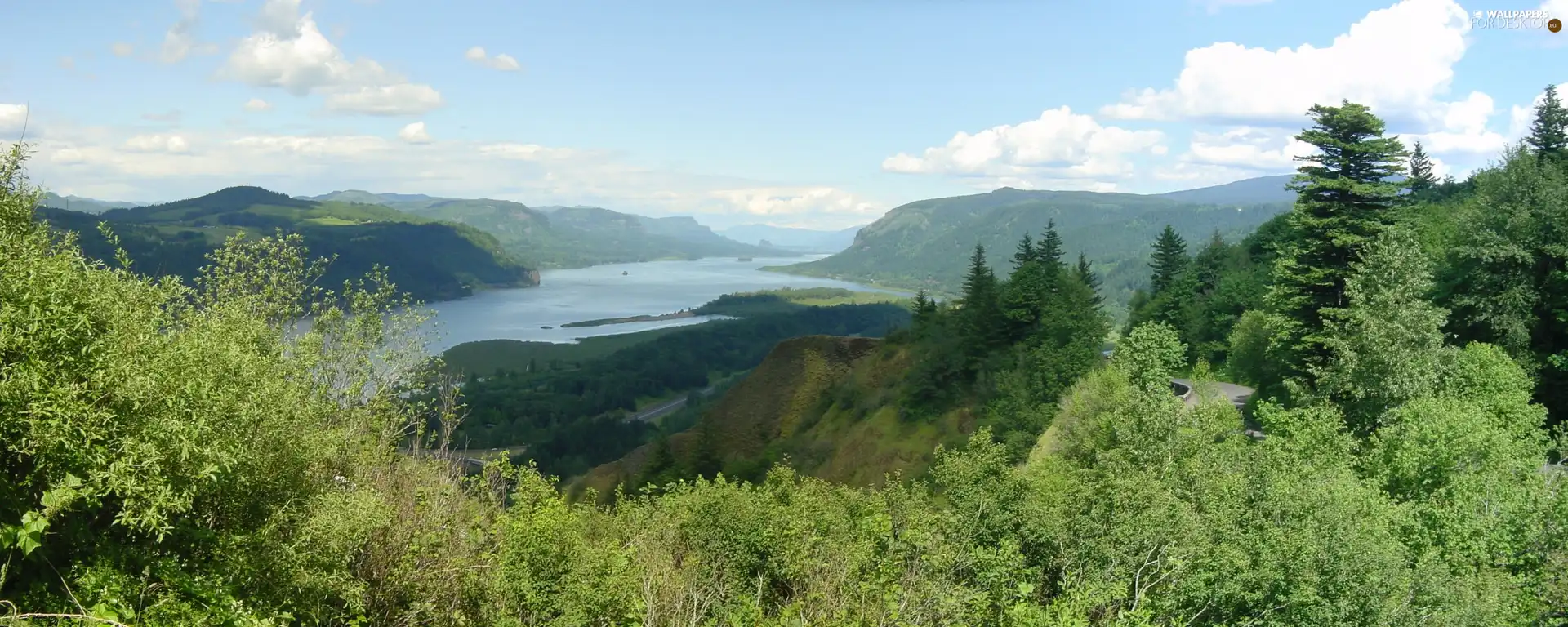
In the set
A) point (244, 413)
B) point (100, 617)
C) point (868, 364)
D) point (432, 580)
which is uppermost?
point (244, 413)

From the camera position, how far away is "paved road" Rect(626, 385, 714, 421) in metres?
145

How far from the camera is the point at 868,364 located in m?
91.3

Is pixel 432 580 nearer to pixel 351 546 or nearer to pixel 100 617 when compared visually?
pixel 351 546

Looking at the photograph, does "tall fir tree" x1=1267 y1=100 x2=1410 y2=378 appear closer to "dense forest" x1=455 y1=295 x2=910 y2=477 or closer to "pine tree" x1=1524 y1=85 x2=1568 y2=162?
"pine tree" x1=1524 y1=85 x2=1568 y2=162

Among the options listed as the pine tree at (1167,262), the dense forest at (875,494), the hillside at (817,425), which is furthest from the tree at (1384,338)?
the pine tree at (1167,262)

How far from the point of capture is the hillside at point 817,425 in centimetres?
7038

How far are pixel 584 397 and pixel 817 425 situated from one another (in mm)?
71526

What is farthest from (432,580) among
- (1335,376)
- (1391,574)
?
(1335,376)

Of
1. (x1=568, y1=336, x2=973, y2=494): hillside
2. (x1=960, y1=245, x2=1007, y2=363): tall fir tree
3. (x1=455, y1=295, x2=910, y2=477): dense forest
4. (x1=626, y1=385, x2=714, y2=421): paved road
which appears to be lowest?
(x1=626, y1=385, x2=714, y2=421): paved road

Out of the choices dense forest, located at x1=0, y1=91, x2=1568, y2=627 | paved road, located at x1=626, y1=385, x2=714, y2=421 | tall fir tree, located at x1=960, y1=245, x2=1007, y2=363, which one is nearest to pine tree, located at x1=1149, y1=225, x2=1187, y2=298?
tall fir tree, located at x1=960, y1=245, x2=1007, y2=363

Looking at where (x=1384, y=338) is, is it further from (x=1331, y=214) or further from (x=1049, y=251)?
(x=1049, y=251)

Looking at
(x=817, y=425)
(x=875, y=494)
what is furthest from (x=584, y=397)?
(x=875, y=494)

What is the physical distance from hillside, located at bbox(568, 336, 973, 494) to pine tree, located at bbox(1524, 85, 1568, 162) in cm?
4542

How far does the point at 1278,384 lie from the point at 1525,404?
37.4 feet
